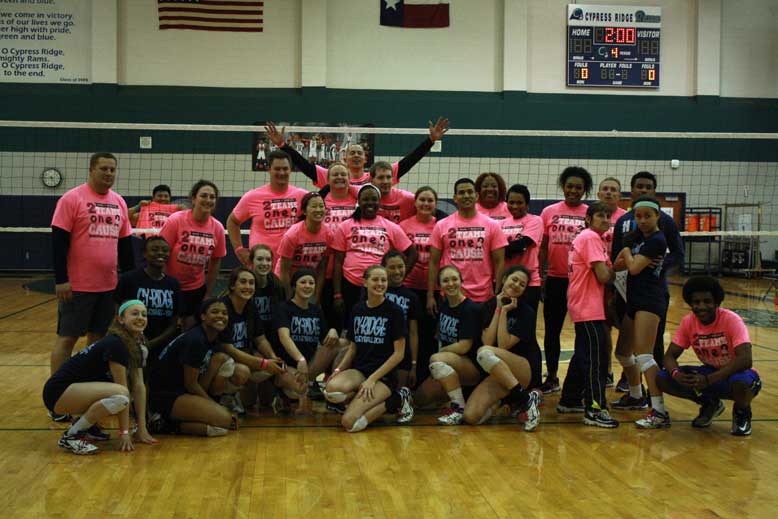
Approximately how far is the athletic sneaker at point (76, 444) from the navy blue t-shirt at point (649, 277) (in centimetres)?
372

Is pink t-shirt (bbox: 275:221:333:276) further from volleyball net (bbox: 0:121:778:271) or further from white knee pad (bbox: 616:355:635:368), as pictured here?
volleyball net (bbox: 0:121:778:271)

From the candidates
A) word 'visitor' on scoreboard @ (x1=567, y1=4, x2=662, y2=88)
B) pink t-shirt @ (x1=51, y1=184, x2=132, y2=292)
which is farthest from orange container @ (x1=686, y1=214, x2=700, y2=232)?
pink t-shirt @ (x1=51, y1=184, x2=132, y2=292)

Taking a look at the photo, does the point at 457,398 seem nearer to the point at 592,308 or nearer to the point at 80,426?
the point at 592,308

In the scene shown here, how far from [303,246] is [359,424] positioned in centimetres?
155

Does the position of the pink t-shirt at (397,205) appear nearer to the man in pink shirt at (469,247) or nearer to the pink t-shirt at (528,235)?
the man in pink shirt at (469,247)

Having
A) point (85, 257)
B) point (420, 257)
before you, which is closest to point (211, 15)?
point (420, 257)

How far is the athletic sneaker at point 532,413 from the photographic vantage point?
17.5 feet

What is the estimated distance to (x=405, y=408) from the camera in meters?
5.57

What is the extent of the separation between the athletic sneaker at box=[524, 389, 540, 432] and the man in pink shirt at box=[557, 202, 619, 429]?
14.4 inches

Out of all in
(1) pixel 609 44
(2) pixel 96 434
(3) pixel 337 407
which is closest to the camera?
(2) pixel 96 434

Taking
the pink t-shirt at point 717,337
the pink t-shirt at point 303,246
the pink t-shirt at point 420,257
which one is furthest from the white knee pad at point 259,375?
the pink t-shirt at point 717,337

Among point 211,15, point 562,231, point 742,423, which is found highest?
point 211,15

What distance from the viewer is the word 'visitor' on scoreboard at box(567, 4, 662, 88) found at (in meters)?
16.6

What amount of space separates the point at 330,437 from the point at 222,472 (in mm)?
977
